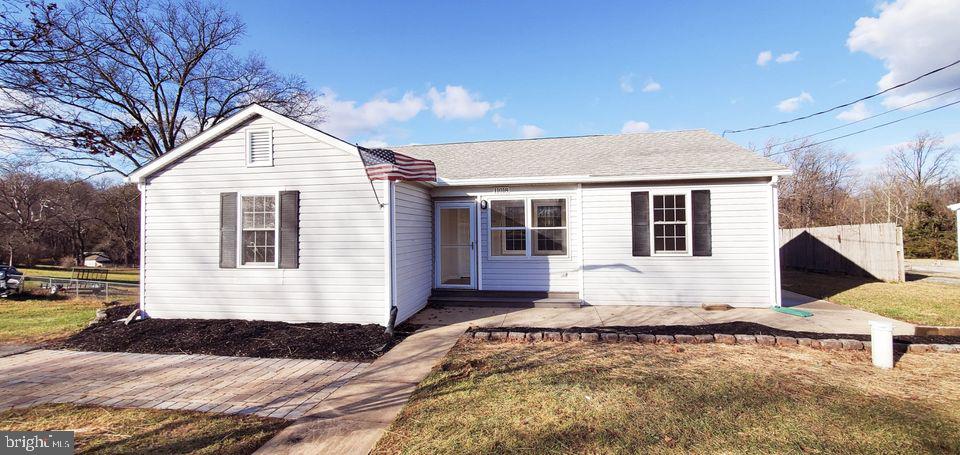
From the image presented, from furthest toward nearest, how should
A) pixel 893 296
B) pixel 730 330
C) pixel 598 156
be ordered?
pixel 598 156 < pixel 893 296 < pixel 730 330

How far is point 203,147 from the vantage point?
24.7ft

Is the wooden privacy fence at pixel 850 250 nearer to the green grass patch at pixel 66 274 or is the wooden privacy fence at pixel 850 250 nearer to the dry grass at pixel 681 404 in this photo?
the dry grass at pixel 681 404

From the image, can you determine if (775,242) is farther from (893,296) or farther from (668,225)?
(893,296)

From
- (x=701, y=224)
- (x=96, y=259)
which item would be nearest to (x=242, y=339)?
(x=701, y=224)

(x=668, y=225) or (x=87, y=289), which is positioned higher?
(x=668, y=225)

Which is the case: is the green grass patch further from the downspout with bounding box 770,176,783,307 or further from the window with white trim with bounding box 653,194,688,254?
the downspout with bounding box 770,176,783,307

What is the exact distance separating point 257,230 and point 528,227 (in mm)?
5580

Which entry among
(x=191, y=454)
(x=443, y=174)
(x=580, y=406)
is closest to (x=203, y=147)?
(x=443, y=174)

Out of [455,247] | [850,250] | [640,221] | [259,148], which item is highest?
[259,148]

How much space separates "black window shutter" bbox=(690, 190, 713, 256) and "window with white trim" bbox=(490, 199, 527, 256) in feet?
12.0

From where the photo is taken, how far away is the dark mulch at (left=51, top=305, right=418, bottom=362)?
5801 millimetres

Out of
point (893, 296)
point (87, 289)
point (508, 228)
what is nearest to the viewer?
point (508, 228)

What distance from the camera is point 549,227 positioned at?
30.4 feet

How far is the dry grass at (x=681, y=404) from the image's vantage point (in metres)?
3.04
